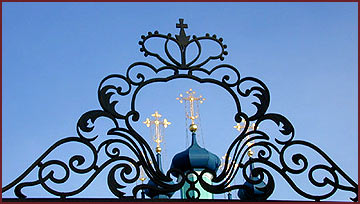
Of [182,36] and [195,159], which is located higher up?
[182,36]

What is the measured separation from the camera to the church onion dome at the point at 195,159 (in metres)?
12.6

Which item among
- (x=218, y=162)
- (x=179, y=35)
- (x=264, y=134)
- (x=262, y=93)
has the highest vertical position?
(x=179, y=35)

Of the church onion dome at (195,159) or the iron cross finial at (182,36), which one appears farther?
the church onion dome at (195,159)

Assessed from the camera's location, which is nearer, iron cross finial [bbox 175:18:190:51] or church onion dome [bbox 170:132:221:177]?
iron cross finial [bbox 175:18:190:51]

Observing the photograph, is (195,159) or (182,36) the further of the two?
(195,159)

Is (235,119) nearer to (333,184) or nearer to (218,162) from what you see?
(333,184)

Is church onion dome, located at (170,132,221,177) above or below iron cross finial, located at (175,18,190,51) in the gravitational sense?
below

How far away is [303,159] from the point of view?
12.1ft

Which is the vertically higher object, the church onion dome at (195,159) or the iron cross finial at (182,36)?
the iron cross finial at (182,36)

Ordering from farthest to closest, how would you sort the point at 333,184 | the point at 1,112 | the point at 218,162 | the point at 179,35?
the point at 218,162, the point at 179,35, the point at 333,184, the point at 1,112

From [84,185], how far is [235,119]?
994 millimetres

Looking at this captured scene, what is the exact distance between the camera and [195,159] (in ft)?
41.8

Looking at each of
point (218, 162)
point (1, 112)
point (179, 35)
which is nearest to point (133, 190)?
point (1, 112)

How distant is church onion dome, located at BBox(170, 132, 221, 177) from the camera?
12570mm
